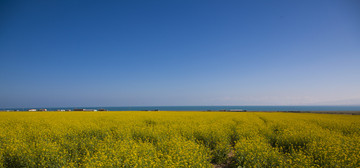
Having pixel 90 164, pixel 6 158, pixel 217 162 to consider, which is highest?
pixel 90 164

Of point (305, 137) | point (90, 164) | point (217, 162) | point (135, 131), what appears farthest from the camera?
point (135, 131)

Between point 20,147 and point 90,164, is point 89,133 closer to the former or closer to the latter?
point 20,147

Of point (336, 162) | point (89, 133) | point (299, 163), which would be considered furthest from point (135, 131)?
point (336, 162)

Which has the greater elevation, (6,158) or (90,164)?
(90,164)

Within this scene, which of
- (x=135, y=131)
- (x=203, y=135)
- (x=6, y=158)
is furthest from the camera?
(x=135, y=131)

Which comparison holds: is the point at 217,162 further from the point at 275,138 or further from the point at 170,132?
the point at 275,138

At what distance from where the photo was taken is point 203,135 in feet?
A: 28.6

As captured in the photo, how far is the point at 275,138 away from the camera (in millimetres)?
8906

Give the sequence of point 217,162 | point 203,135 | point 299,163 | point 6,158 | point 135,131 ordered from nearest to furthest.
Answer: point 299,163 → point 6,158 → point 217,162 → point 203,135 → point 135,131

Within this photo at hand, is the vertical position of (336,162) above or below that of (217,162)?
above

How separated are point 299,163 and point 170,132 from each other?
20.4 ft

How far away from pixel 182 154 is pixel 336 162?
5.18 m

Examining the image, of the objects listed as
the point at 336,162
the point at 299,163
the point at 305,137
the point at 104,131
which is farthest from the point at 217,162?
the point at 104,131

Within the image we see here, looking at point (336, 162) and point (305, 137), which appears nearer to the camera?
point (336, 162)
